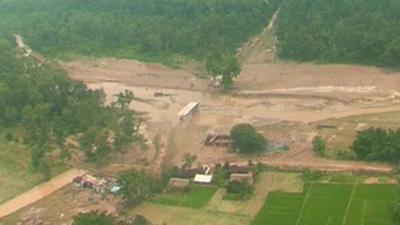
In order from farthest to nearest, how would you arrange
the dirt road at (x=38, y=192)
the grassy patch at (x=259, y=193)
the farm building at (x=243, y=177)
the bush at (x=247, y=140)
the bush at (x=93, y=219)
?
the bush at (x=247, y=140)
the dirt road at (x=38, y=192)
the farm building at (x=243, y=177)
the grassy patch at (x=259, y=193)
the bush at (x=93, y=219)

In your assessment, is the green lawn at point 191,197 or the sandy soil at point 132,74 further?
the sandy soil at point 132,74

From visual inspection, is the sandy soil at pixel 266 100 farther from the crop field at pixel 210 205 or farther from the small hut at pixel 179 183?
the small hut at pixel 179 183

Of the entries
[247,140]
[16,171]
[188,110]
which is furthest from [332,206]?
[16,171]

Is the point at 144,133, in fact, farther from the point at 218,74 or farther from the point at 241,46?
the point at 241,46

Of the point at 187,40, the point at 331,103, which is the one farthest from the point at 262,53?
the point at 331,103

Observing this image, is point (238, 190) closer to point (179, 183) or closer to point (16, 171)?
point (179, 183)

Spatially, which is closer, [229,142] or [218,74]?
[229,142]

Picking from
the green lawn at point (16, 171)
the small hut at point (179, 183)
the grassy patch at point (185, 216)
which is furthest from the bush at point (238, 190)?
the green lawn at point (16, 171)
